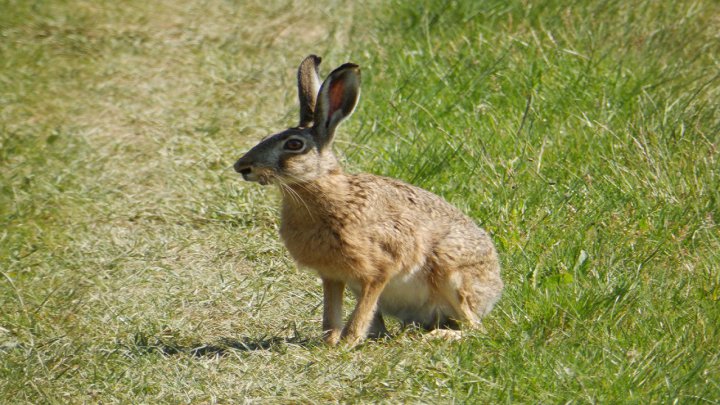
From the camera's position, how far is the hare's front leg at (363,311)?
201 inches

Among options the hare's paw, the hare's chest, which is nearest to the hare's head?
the hare's chest

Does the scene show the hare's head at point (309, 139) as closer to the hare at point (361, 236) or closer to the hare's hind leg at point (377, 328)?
the hare at point (361, 236)

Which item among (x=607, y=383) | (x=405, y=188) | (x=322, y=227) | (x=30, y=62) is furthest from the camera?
(x=30, y=62)

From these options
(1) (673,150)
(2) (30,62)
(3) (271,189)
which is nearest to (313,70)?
(3) (271,189)

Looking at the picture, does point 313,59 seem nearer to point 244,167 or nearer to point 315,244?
point 244,167

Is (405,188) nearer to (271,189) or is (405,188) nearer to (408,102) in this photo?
(271,189)

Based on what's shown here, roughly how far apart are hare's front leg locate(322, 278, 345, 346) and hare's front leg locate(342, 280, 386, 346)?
0.25ft

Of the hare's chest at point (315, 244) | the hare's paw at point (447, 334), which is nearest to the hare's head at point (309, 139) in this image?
the hare's chest at point (315, 244)

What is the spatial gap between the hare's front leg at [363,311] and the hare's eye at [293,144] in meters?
0.64

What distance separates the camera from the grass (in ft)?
15.4

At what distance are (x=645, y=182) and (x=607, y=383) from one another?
2.07 meters

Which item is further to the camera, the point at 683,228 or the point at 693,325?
the point at 683,228

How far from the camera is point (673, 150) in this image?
21.2 ft

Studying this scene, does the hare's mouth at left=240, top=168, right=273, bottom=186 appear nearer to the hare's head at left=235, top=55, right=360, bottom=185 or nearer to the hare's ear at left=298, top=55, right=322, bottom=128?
the hare's head at left=235, top=55, right=360, bottom=185
